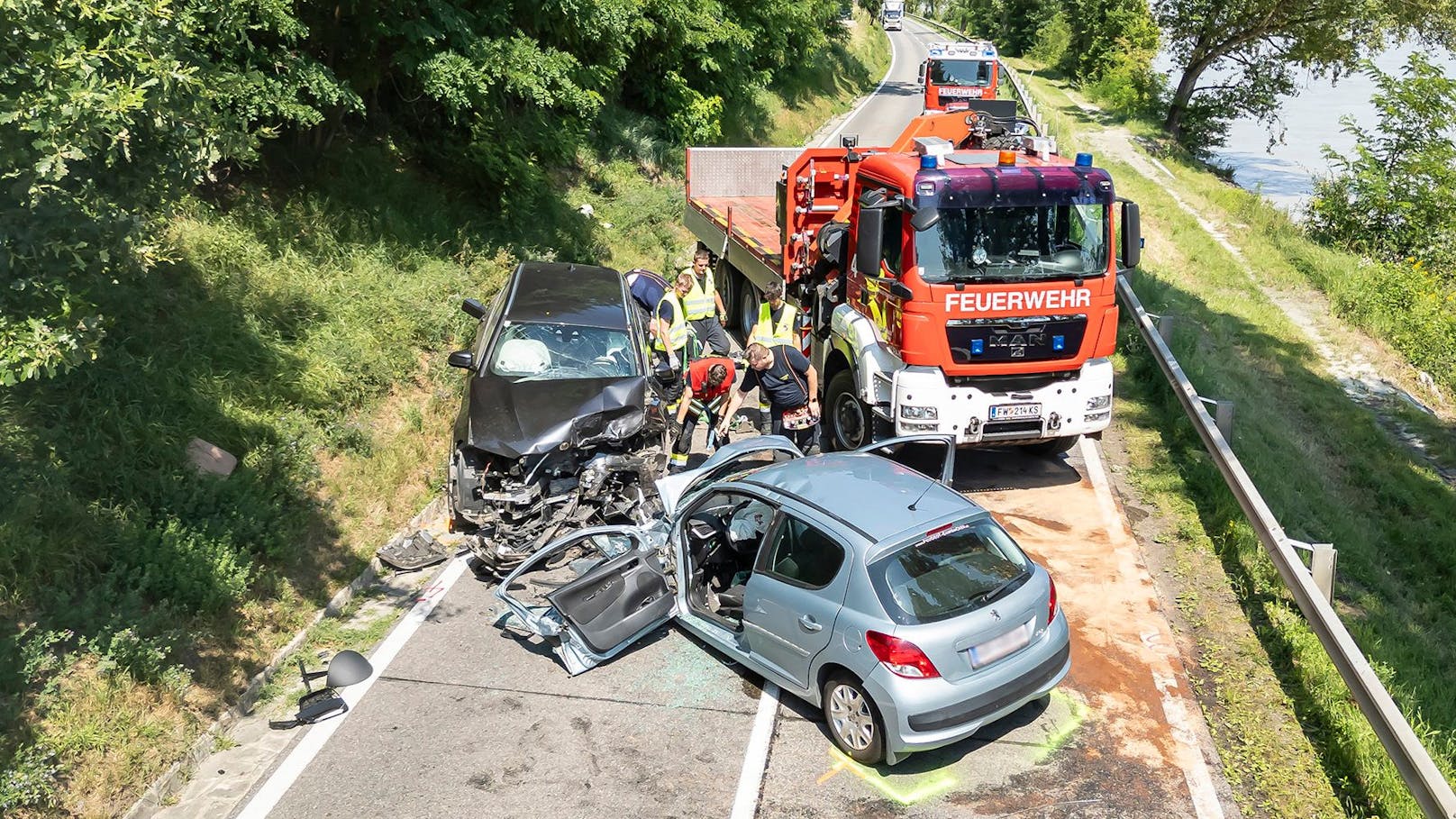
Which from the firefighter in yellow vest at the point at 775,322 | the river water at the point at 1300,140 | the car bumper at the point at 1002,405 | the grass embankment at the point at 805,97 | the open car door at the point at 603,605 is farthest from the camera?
the river water at the point at 1300,140

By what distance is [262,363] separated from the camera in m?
9.79

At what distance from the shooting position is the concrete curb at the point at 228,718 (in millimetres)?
5656

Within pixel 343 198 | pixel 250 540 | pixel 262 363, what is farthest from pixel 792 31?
pixel 250 540

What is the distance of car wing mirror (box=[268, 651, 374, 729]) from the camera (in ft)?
21.0

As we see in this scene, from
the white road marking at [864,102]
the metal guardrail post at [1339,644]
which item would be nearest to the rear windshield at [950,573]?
the metal guardrail post at [1339,644]

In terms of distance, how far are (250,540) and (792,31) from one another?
951 inches

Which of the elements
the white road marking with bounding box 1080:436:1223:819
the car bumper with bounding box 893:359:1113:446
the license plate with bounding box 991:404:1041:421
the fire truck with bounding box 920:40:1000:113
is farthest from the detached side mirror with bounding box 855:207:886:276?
the fire truck with bounding box 920:40:1000:113

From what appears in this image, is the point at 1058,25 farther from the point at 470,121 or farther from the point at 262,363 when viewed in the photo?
the point at 262,363

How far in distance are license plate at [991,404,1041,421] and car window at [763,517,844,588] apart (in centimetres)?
339

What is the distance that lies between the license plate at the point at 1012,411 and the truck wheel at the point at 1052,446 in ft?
2.61

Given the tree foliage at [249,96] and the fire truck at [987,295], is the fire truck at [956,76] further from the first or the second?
the fire truck at [987,295]

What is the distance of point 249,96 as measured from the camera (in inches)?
411

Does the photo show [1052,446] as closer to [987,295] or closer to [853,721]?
[987,295]

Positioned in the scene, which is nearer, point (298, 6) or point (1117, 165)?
point (298, 6)
